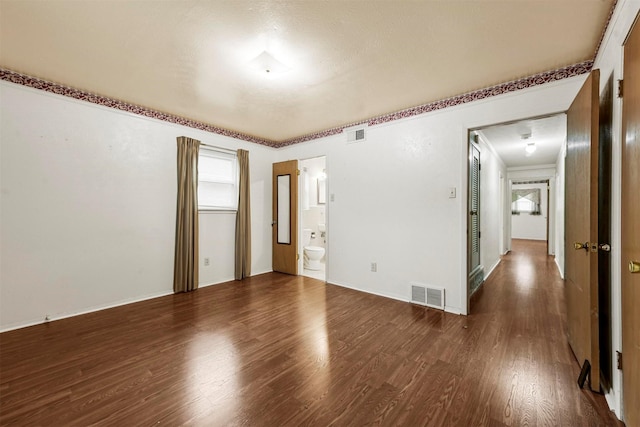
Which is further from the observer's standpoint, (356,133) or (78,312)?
(356,133)

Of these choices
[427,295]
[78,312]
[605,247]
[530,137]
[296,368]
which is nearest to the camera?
[605,247]

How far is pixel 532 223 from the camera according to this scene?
10430 millimetres

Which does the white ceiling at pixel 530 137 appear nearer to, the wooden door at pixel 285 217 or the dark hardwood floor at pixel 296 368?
the dark hardwood floor at pixel 296 368

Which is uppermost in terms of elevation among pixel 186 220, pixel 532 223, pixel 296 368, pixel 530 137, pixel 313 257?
pixel 530 137

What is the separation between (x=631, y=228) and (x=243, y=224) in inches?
171

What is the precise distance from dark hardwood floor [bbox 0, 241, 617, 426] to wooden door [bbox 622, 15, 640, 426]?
0.34m

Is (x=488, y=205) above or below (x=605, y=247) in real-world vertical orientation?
above

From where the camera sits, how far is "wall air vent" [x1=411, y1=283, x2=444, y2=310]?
10.6 ft

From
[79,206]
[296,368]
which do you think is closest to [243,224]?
[79,206]

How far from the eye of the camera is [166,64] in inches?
97.0

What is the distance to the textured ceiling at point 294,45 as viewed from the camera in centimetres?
179

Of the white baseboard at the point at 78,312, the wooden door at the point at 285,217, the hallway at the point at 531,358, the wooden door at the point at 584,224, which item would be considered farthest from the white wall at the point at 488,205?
the white baseboard at the point at 78,312

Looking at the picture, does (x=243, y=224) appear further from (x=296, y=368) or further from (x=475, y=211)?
(x=475, y=211)

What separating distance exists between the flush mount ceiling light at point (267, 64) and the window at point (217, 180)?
2231mm
